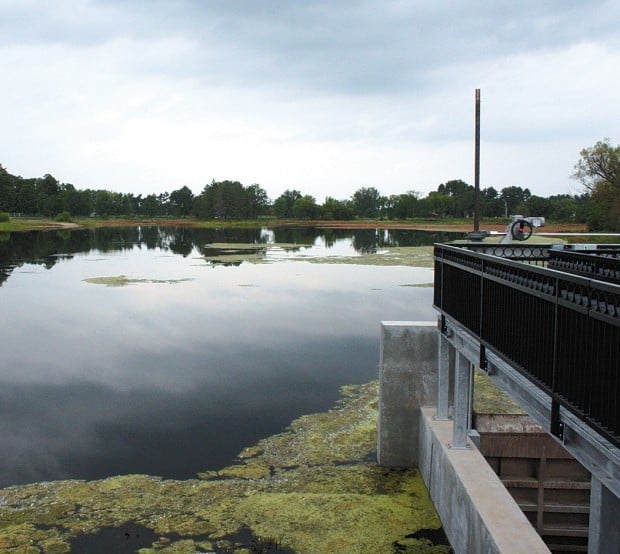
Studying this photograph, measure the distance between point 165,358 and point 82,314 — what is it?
34.0 feet

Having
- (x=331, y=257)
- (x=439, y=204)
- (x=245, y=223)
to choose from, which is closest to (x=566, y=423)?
(x=331, y=257)

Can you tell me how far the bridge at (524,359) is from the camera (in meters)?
5.12

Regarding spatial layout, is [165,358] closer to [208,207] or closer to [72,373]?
[72,373]

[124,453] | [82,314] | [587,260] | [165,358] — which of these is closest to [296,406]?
[124,453]

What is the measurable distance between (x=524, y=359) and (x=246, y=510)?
20.5ft

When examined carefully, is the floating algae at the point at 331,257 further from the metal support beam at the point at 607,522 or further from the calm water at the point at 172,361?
the metal support beam at the point at 607,522

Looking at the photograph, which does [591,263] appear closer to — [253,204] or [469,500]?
[469,500]

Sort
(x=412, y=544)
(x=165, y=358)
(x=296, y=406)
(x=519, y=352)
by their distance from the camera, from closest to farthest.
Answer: (x=519, y=352) < (x=412, y=544) < (x=296, y=406) < (x=165, y=358)

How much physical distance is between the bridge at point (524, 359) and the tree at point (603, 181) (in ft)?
201

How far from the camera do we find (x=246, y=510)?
36.5 feet

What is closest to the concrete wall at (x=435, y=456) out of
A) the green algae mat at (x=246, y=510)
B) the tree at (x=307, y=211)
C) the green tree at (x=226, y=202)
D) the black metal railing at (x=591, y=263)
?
the green algae mat at (x=246, y=510)

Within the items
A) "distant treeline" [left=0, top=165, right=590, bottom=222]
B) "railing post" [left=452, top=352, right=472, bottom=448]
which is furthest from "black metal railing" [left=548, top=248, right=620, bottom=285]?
"distant treeline" [left=0, top=165, right=590, bottom=222]

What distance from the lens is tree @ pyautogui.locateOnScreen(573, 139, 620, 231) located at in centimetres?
6881

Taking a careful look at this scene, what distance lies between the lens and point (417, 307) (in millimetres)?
31109
